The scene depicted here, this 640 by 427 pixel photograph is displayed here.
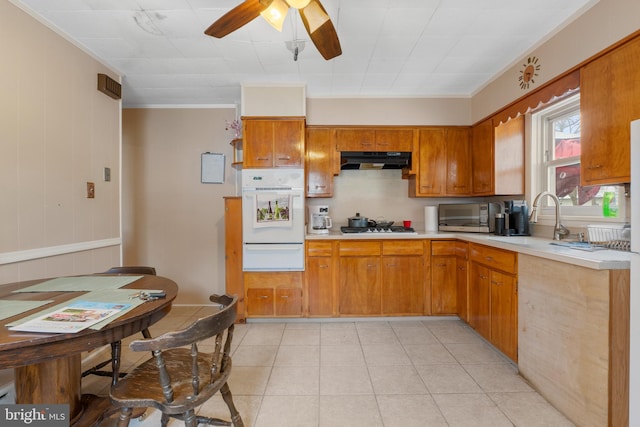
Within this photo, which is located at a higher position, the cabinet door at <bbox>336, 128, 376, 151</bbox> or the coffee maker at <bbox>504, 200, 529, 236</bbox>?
the cabinet door at <bbox>336, 128, 376, 151</bbox>

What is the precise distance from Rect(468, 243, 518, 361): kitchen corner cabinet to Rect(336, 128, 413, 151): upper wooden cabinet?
55.0 inches

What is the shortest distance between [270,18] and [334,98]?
6.36 ft

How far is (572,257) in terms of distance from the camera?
5.13ft

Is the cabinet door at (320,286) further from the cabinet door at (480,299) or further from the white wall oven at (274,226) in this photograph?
the cabinet door at (480,299)

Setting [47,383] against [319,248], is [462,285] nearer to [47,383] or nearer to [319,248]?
[319,248]

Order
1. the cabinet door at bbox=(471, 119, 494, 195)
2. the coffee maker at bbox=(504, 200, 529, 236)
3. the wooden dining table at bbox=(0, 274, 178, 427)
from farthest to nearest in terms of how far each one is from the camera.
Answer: the cabinet door at bbox=(471, 119, 494, 195), the coffee maker at bbox=(504, 200, 529, 236), the wooden dining table at bbox=(0, 274, 178, 427)

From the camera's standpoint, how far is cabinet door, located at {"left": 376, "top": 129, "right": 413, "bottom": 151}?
3.37 m

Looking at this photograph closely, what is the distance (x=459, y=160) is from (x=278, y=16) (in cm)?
272

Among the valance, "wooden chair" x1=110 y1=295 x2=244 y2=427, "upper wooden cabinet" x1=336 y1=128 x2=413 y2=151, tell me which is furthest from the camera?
"upper wooden cabinet" x1=336 y1=128 x2=413 y2=151

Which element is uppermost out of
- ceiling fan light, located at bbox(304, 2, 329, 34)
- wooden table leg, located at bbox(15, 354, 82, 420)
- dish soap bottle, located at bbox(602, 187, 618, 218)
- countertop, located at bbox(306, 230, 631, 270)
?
ceiling fan light, located at bbox(304, 2, 329, 34)

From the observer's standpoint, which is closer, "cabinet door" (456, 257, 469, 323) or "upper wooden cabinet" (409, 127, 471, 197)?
"cabinet door" (456, 257, 469, 323)

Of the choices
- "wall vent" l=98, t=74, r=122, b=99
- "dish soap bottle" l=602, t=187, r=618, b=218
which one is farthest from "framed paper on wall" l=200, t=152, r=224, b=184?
"dish soap bottle" l=602, t=187, r=618, b=218

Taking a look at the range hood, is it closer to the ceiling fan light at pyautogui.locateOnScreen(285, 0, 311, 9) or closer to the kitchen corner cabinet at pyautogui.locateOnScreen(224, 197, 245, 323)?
the kitchen corner cabinet at pyautogui.locateOnScreen(224, 197, 245, 323)

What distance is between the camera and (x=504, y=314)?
7.31ft
